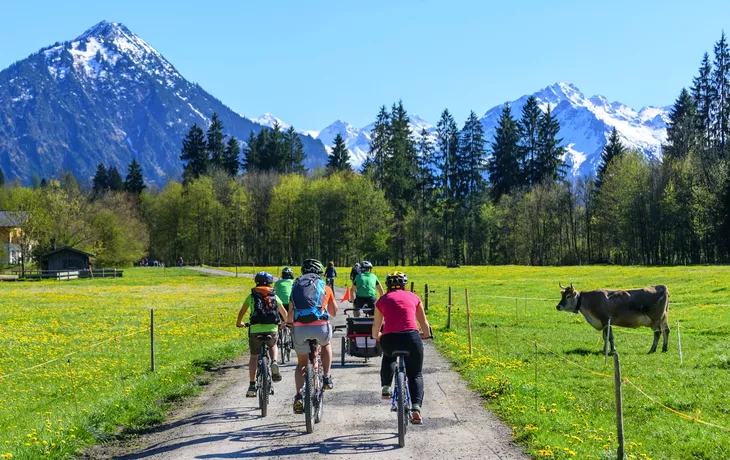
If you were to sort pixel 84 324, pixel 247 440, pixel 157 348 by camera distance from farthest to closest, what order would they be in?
pixel 84 324, pixel 157 348, pixel 247 440

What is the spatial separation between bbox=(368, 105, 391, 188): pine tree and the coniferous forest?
0.19m

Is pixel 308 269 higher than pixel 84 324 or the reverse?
higher

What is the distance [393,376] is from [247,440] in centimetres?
242

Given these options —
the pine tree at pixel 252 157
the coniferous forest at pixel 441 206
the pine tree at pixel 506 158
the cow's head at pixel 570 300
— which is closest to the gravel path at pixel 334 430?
the cow's head at pixel 570 300

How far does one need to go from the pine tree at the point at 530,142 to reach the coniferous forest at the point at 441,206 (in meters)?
0.17

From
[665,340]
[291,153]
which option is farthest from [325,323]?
[291,153]

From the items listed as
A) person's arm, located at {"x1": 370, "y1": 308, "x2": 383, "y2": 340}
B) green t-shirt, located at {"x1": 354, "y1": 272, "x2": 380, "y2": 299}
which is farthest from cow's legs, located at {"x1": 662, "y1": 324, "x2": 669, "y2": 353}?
person's arm, located at {"x1": 370, "y1": 308, "x2": 383, "y2": 340}

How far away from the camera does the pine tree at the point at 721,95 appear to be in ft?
297

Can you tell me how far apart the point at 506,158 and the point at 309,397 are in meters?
107

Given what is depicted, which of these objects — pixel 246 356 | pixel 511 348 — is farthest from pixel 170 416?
pixel 511 348

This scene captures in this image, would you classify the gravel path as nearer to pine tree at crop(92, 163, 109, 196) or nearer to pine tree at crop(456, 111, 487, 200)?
pine tree at crop(456, 111, 487, 200)

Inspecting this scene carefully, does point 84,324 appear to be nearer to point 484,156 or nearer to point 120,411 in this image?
point 120,411

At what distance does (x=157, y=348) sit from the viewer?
843 inches

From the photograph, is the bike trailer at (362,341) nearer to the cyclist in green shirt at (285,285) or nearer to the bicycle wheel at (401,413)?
the cyclist in green shirt at (285,285)
